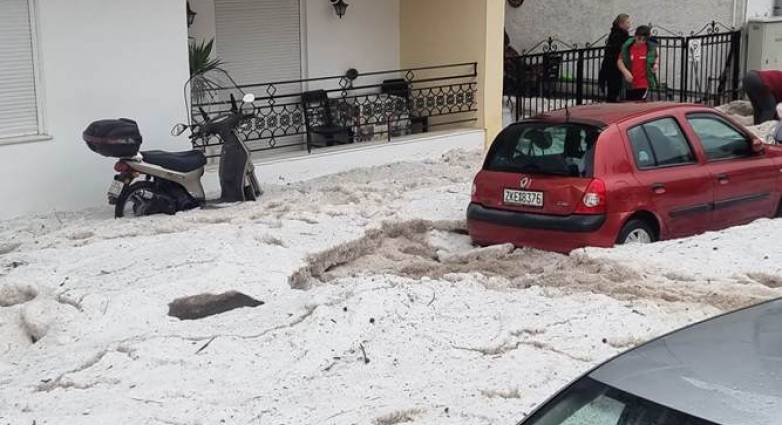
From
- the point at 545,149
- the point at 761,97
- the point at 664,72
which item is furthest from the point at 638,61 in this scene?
the point at 545,149

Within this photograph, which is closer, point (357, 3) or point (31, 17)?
point (31, 17)

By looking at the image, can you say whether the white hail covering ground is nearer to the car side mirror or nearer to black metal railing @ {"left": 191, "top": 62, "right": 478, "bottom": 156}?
the car side mirror

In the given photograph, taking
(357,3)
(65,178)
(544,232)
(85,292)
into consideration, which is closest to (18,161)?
(65,178)

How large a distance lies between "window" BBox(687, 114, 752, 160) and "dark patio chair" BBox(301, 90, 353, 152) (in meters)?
5.64

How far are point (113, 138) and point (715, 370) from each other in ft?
27.9

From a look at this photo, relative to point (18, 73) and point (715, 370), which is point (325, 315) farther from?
point (18, 73)

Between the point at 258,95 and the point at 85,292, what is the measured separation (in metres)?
6.99

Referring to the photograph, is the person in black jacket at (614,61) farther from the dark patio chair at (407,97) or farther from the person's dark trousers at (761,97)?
the dark patio chair at (407,97)

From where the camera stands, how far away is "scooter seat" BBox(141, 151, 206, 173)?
10.9 m

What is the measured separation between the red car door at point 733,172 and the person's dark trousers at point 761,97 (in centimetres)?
630

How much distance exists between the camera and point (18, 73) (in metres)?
10.9

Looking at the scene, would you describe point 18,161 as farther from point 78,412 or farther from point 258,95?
point 78,412

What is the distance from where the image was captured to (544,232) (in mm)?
9016

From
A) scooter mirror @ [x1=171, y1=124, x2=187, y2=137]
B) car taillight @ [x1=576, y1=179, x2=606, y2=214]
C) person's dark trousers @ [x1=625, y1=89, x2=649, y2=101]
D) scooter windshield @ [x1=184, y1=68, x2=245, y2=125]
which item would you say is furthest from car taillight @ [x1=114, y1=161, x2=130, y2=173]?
person's dark trousers @ [x1=625, y1=89, x2=649, y2=101]
